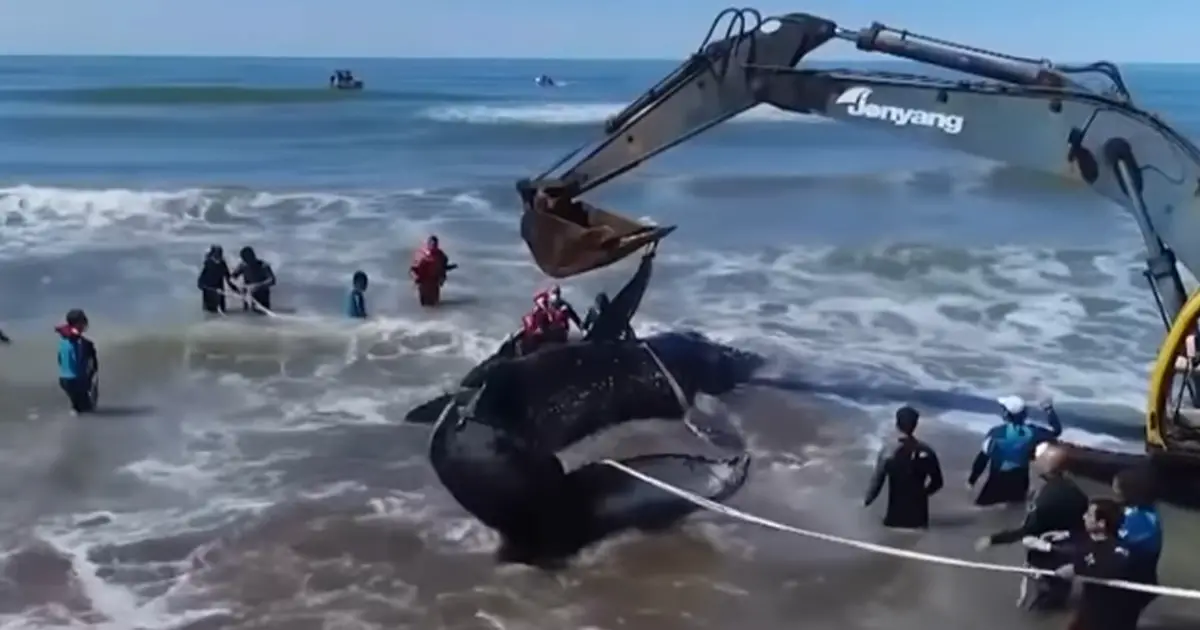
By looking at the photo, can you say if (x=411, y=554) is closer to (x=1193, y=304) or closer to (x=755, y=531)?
(x=755, y=531)

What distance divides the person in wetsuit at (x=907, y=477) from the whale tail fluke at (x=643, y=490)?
1505 mm

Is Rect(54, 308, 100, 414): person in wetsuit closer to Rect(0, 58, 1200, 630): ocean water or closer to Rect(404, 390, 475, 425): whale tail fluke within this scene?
Rect(0, 58, 1200, 630): ocean water

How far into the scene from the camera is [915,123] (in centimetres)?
1228

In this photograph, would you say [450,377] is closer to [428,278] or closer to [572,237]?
[572,237]

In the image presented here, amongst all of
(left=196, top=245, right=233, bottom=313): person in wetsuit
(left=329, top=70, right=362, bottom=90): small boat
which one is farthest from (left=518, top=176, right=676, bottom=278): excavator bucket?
(left=329, top=70, right=362, bottom=90): small boat

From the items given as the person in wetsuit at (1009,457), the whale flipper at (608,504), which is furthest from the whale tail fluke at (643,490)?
the person in wetsuit at (1009,457)

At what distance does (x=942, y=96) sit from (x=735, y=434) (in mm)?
4172

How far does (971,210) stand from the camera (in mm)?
34938

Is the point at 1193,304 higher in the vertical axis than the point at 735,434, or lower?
higher

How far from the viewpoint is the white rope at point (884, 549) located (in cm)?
849

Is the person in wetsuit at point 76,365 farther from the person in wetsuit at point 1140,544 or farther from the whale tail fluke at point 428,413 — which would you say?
the person in wetsuit at point 1140,544

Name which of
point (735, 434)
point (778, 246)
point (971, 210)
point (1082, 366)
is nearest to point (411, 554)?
point (735, 434)

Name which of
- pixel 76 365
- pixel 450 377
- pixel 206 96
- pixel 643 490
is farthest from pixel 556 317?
pixel 206 96

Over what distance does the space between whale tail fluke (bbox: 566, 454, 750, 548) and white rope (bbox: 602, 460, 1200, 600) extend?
0.34ft
